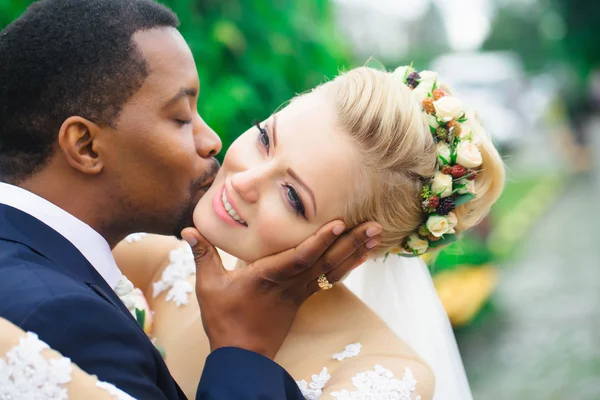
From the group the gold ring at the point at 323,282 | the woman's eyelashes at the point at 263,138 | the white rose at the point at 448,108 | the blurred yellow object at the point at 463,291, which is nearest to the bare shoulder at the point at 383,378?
the gold ring at the point at 323,282

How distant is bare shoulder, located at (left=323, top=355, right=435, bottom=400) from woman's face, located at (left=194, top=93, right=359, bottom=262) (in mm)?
547

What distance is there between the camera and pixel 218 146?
3.12 metres

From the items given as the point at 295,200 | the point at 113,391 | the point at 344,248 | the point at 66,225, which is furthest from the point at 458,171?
the point at 113,391

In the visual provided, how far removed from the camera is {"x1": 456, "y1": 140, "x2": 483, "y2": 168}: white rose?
3174mm

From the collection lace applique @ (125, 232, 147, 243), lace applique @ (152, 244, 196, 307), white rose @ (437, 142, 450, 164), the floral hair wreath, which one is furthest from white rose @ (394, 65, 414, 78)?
lace applique @ (125, 232, 147, 243)

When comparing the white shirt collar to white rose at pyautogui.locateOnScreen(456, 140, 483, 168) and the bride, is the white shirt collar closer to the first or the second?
the bride

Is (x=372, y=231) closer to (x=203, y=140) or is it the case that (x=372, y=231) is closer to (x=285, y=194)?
(x=285, y=194)

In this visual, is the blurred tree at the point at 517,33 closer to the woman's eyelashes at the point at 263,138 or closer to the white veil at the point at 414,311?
the white veil at the point at 414,311

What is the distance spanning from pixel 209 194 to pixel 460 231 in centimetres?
121

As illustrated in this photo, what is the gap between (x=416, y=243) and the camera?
133 inches

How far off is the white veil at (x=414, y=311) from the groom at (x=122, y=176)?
78 cm

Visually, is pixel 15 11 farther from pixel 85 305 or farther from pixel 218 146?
pixel 85 305

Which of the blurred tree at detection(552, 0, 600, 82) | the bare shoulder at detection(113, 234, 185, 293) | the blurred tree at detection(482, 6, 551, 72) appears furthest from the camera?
the blurred tree at detection(482, 6, 551, 72)

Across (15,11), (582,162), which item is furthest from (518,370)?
(582,162)
